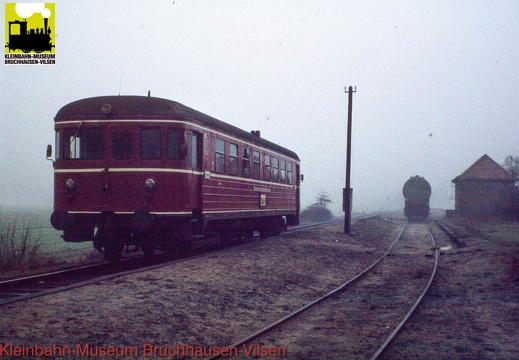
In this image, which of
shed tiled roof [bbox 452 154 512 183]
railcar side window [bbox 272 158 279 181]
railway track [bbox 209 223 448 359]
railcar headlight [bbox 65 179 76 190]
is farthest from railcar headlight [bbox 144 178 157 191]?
shed tiled roof [bbox 452 154 512 183]

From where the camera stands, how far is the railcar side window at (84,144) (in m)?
11.9

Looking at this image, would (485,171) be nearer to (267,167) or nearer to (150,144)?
(267,167)

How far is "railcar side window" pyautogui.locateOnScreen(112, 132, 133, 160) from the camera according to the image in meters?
11.8

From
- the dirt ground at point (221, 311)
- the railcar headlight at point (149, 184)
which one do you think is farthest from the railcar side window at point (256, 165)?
the railcar headlight at point (149, 184)

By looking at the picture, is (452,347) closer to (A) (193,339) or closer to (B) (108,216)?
(A) (193,339)

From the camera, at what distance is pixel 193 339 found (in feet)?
22.7

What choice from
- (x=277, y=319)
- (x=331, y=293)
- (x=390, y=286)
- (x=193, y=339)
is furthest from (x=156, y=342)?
(x=390, y=286)

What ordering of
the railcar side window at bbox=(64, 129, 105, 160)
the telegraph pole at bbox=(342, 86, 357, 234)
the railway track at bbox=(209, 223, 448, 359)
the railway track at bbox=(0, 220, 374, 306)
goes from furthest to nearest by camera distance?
the telegraph pole at bbox=(342, 86, 357, 234) → the railcar side window at bbox=(64, 129, 105, 160) → the railway track at bbox=(0, 220, 374, 306) → the railway track at bbox=(209, 223, 448, 359)

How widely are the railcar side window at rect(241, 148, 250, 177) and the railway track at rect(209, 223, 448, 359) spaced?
15.2 feet

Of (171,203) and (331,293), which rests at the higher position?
(171,203)

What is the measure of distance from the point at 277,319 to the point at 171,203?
418cm

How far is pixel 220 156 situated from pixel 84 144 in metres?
3.60

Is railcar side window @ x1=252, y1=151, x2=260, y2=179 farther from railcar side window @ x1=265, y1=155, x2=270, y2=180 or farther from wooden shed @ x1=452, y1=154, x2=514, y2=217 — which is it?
wooden shed @ x1=452, y1=154, x2=514, y2=217

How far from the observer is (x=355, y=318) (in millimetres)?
8594
